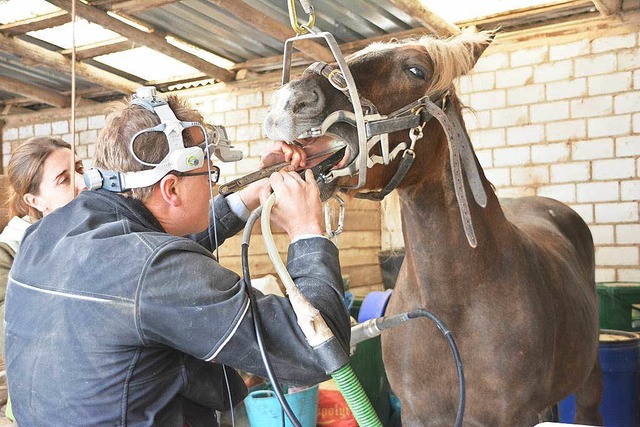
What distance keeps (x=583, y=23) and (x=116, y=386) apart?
5.77m

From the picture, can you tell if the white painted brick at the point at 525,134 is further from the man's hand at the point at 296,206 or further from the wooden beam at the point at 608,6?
the man's hand at the point at 296,206

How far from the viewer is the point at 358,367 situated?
4008 mm

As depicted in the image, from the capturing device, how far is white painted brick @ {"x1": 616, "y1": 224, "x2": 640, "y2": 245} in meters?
5.64

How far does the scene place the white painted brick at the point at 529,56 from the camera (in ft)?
19.6


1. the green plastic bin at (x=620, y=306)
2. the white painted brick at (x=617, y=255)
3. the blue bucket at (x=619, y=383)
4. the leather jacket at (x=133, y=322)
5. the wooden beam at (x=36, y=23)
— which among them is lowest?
the blue bucket at (x=619, y=383)

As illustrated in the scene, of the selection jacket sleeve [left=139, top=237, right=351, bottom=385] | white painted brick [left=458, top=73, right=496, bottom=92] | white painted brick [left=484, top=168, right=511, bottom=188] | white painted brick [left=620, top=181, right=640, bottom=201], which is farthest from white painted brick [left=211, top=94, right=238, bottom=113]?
jacket sleeve [left=139, top=237, right=351, bottom=385]

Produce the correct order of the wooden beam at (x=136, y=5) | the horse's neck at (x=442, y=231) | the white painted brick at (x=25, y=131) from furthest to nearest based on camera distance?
1. the white painted brick at (x=25, y=131)
2. the wooden beam at (x=136, y=5)
3. the horse's neck at (x=442, y=231)

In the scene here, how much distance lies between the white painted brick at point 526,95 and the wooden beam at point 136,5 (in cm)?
337

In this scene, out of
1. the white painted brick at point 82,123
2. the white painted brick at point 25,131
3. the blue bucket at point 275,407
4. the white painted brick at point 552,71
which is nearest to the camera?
the blue bucket at point 275,407

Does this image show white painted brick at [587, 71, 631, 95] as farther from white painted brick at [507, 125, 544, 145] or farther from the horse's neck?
the horse's neck

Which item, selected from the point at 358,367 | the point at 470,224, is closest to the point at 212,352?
the point at 470,224

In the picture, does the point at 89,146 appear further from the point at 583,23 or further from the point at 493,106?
the point at 583,23

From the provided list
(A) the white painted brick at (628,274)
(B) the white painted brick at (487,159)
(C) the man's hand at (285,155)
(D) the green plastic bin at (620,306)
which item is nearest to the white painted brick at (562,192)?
(B) the white painted brick at (487,159)

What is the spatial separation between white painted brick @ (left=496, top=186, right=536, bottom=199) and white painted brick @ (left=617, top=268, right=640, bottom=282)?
107cm
